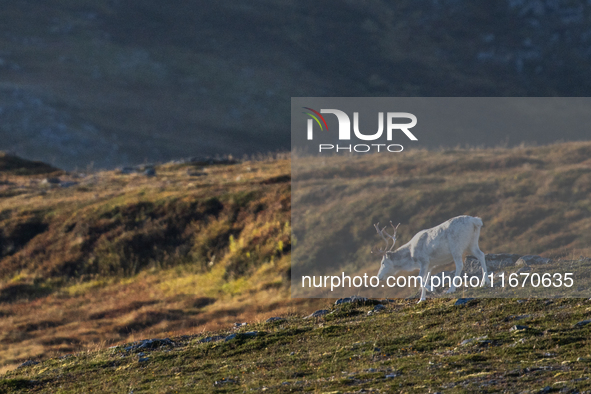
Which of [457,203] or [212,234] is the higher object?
[457,203]

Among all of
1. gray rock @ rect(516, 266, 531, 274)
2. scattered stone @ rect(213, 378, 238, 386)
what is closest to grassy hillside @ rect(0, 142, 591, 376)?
gray rock @ rect(516, 266, 531, 274)

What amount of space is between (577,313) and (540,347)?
297 cm

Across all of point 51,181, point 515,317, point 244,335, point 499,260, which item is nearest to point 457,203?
point 499,260

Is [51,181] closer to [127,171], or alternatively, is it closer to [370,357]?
[127,171]

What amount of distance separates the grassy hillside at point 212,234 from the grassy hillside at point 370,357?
5.97 meters

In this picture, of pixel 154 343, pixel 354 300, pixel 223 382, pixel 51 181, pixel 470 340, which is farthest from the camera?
pixel 51 181

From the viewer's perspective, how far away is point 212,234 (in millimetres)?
43906

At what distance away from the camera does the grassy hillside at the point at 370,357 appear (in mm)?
12539

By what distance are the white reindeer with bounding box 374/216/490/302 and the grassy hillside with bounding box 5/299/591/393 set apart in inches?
44.7

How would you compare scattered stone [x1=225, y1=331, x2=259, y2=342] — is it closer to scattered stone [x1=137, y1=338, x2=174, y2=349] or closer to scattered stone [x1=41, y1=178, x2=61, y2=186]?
scattered stone [x1=137, y1=338, x2=174, y2=349]

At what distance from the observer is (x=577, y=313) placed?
54.1 feet

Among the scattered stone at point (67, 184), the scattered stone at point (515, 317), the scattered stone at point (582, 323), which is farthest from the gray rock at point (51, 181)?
the scattered stone at point (582, 323)

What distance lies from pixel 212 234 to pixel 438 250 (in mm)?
24784

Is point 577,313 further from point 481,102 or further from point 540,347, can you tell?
point 481,102
